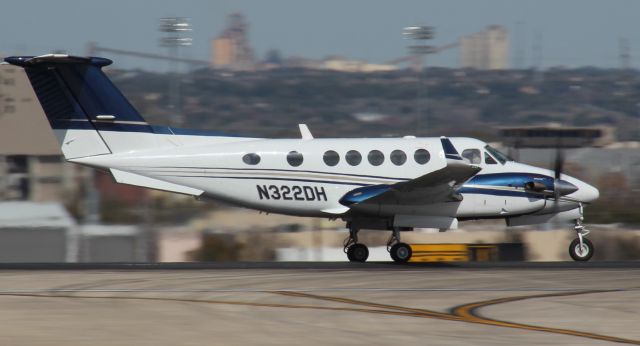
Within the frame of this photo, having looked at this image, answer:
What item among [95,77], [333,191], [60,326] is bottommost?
[60,326]

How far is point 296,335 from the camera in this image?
42.0 ft

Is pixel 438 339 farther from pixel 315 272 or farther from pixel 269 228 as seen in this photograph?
pixel 269 228

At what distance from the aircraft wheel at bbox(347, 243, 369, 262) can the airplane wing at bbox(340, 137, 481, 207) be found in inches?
59.0

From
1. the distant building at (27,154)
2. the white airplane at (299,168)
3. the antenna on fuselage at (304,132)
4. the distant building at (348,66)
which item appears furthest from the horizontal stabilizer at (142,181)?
the distant building at (348,66)

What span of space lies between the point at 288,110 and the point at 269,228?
5477cm

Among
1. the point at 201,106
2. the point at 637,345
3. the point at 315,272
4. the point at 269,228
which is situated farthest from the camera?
the point at 201,106

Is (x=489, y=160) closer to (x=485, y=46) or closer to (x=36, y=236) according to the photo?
(x=36, y=236)

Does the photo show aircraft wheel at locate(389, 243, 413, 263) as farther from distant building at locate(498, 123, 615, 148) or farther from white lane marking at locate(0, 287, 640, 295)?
distant building at locate(498, 123, 615, 148)

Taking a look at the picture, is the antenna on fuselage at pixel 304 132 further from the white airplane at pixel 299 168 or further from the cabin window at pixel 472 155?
the cabin window at pixel 472 155

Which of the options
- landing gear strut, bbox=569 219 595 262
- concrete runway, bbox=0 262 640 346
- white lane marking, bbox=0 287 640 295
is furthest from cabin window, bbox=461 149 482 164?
white lane marking, bbox=0 287 640 295

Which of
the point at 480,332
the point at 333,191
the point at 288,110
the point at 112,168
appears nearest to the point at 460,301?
the point at 480,332

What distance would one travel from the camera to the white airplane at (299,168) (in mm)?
23812

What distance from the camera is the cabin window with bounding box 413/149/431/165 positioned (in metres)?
24.1

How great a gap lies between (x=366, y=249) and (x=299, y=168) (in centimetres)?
269
